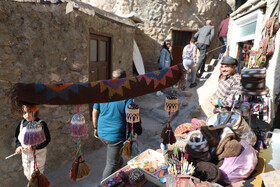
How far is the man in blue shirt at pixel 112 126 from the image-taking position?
8.05ft

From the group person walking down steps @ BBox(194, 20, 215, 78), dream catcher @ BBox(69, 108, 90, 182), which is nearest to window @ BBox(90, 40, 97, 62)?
dream catcher @ BBox(69, 108, 90, 182)

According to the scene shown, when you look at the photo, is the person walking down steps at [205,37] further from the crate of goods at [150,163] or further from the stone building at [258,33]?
the crate of goods at [150,163]

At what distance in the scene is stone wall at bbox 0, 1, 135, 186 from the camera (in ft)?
8.92

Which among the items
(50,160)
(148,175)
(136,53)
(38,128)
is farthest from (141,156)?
(136,53)

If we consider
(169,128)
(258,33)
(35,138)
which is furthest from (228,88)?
(35,138)

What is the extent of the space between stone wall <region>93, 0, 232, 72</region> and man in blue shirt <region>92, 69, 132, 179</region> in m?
6.51

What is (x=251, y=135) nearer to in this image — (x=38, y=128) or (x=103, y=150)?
(x=38, y=128)

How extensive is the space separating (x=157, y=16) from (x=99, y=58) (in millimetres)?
5091

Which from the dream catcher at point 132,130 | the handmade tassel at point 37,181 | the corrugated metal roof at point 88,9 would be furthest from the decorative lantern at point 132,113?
the corrugated metal roof at point 88,9

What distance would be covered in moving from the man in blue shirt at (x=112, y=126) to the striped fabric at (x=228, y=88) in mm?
1570

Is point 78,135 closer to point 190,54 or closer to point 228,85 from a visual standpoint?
point 228,85

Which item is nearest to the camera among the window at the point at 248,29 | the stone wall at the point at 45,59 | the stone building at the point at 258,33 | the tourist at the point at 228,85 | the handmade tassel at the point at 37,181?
the handmade tassel at the point at 37,181

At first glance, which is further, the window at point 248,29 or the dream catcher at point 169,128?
the window at point 248,29

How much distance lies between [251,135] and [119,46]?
395cm
